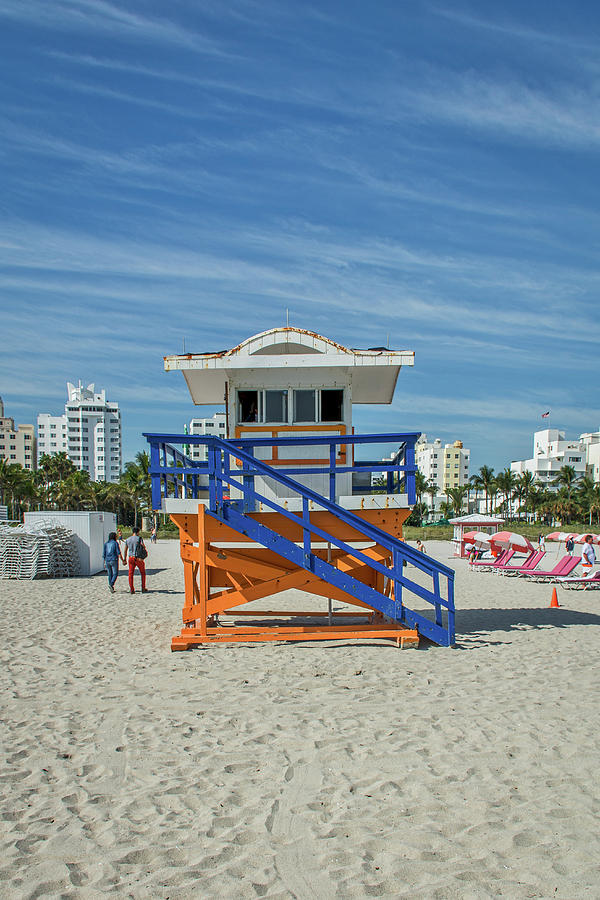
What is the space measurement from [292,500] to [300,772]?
467cm

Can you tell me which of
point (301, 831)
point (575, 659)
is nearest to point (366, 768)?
point (301, 831)

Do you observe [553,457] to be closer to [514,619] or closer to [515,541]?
[515,541]

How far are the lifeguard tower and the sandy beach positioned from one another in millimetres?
747

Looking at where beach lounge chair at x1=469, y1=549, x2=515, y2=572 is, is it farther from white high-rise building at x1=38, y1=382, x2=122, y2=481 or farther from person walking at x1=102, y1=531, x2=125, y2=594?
white high-rise building at x1=38, y1=382, x2=122, y2=481

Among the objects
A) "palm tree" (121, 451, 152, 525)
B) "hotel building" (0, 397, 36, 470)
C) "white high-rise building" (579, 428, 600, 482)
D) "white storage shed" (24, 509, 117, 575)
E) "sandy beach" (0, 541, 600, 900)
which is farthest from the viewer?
"hotel building" (0, 397, 36, 470)

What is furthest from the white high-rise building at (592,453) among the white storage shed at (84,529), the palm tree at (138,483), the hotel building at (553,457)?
the white storage shed at (84,529)

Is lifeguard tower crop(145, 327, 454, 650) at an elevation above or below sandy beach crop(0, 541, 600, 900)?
above

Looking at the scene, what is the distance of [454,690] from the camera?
7020 millimetres

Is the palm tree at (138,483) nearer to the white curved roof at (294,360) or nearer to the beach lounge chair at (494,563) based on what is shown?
the beach lounge chair at (494,563)

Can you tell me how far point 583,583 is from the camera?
20.7 meters

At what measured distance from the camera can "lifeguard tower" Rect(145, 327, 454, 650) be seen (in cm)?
900

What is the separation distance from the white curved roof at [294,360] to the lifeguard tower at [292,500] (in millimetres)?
19

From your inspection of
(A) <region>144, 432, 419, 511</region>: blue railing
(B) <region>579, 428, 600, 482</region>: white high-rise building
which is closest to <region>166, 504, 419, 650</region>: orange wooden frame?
(A) <region>144, 432, 419, 511</region>: blue railing

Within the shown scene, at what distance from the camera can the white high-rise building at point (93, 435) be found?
14875 centimetres
